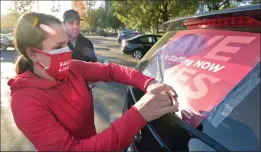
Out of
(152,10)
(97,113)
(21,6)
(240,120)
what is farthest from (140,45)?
(240,120)

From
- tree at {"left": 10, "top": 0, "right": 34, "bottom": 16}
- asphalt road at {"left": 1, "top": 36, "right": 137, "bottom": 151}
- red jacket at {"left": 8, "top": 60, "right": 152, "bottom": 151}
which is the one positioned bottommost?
asphalt road at {"left": 1, "top": 36, "right": 137, "bottom": 151}

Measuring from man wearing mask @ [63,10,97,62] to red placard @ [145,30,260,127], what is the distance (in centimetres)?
186

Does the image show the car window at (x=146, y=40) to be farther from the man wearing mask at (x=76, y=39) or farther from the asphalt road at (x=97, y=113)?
the man wearing mask at (x=76, y=39)

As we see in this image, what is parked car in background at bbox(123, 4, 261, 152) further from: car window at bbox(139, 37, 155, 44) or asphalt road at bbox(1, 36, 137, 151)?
car window at bbox(139, 37, 155, 44)

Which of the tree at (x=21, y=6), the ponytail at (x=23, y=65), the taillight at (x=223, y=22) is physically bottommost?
the ponytail at (x=23, y=65)

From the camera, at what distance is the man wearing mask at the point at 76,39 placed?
337cm

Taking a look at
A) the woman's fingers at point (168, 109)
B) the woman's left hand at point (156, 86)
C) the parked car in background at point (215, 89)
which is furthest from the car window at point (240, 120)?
the woman's left hand at point (156, 86)

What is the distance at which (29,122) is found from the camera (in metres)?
1.29

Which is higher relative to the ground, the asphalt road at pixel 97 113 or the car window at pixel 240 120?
the car window at pixel 240 120

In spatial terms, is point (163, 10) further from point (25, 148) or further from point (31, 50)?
point (31, 50)

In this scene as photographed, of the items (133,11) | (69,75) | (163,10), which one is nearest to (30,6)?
(133,11)

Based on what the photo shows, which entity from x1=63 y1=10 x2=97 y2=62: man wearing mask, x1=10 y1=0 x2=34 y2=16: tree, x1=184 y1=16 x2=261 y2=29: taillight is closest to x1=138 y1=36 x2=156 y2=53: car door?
x1=10 y1=0 x2=34 y2=16: tree

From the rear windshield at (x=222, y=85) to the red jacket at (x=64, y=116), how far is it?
0.30 metres

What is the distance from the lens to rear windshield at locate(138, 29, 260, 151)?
3.97ft
